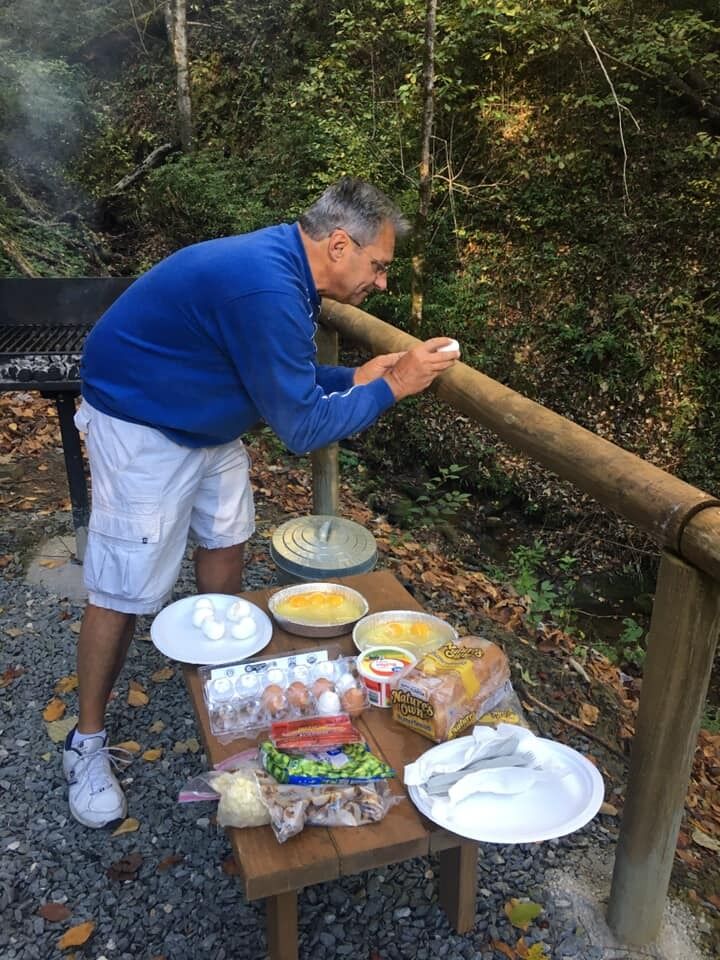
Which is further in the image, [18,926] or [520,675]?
[520,675]

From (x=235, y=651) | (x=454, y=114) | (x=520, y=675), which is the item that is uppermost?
(x=454, y=114)

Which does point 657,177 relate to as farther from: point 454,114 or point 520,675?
point 520,675

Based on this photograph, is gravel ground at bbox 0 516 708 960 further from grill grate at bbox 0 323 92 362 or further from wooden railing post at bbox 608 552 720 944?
grill grate at bbox 0 323 92 362

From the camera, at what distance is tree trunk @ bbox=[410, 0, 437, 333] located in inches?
284

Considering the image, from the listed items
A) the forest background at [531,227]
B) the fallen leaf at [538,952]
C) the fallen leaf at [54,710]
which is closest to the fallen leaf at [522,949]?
the fallen leaf at [538,952]

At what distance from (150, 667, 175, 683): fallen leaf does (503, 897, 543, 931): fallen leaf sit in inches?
64.9

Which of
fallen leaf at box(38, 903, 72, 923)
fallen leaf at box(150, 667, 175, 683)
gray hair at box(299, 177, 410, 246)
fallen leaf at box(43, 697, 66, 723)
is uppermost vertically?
gray hair at box(299, 177, 410, 246)

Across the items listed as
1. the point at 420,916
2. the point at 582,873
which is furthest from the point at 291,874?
the point at 582,873

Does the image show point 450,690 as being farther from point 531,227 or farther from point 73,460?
point 531,227

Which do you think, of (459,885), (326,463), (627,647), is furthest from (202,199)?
(459,885)

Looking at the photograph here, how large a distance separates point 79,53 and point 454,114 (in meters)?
9.17

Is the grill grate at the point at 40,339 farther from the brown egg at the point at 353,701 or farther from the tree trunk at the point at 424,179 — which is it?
the tree trunk at the point at 424,179

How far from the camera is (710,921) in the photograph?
7.47 feet

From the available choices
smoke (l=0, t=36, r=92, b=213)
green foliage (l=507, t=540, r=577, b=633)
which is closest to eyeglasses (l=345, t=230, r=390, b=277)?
green foliage (l=507, t=540, r=577, b=633)
